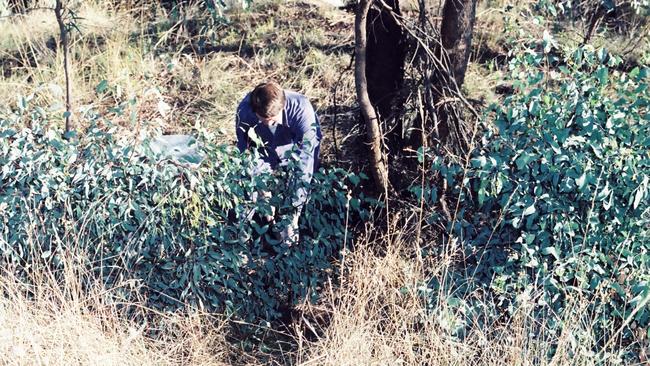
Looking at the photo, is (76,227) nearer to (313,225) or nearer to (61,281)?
(61,281)

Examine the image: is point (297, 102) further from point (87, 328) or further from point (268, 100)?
point (87, 328)

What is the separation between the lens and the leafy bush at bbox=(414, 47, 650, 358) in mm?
3947

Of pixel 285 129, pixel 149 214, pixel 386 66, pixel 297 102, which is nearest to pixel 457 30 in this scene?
pixel 386 66

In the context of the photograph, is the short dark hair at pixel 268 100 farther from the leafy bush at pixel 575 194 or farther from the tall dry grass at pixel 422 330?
the leafy bush at pixel 575 194

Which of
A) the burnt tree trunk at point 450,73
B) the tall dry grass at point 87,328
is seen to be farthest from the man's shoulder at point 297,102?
the tall dry grass at point 87,328

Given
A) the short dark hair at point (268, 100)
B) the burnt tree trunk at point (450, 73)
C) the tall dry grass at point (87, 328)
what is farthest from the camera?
the burnt tree trunk at point (450, 73)

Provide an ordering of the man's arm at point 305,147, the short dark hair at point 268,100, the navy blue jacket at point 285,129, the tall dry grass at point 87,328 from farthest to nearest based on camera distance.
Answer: the navy blue jacket at point 285,129 → the short dark hair at point 268,100 → the man's arm at point 305,147 → the tall dry grass at point 87,328

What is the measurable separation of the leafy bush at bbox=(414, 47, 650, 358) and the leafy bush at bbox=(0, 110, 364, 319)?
34.7 inches

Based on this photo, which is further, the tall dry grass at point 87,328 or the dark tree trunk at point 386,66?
the dark tree trunk at point 386,66

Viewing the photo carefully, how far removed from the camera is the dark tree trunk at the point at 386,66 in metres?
5.01

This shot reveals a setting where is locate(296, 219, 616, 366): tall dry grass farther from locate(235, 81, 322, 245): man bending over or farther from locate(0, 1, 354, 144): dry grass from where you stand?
locate(0, 1, 354, 144): dry grass

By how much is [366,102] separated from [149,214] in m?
1.36

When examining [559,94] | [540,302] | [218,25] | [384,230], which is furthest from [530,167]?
[218,25]

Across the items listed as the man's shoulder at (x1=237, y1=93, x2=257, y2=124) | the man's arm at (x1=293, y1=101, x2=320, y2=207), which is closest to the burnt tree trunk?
the man's arm at (x1=293, y1=101, x2=320, y2=207)
